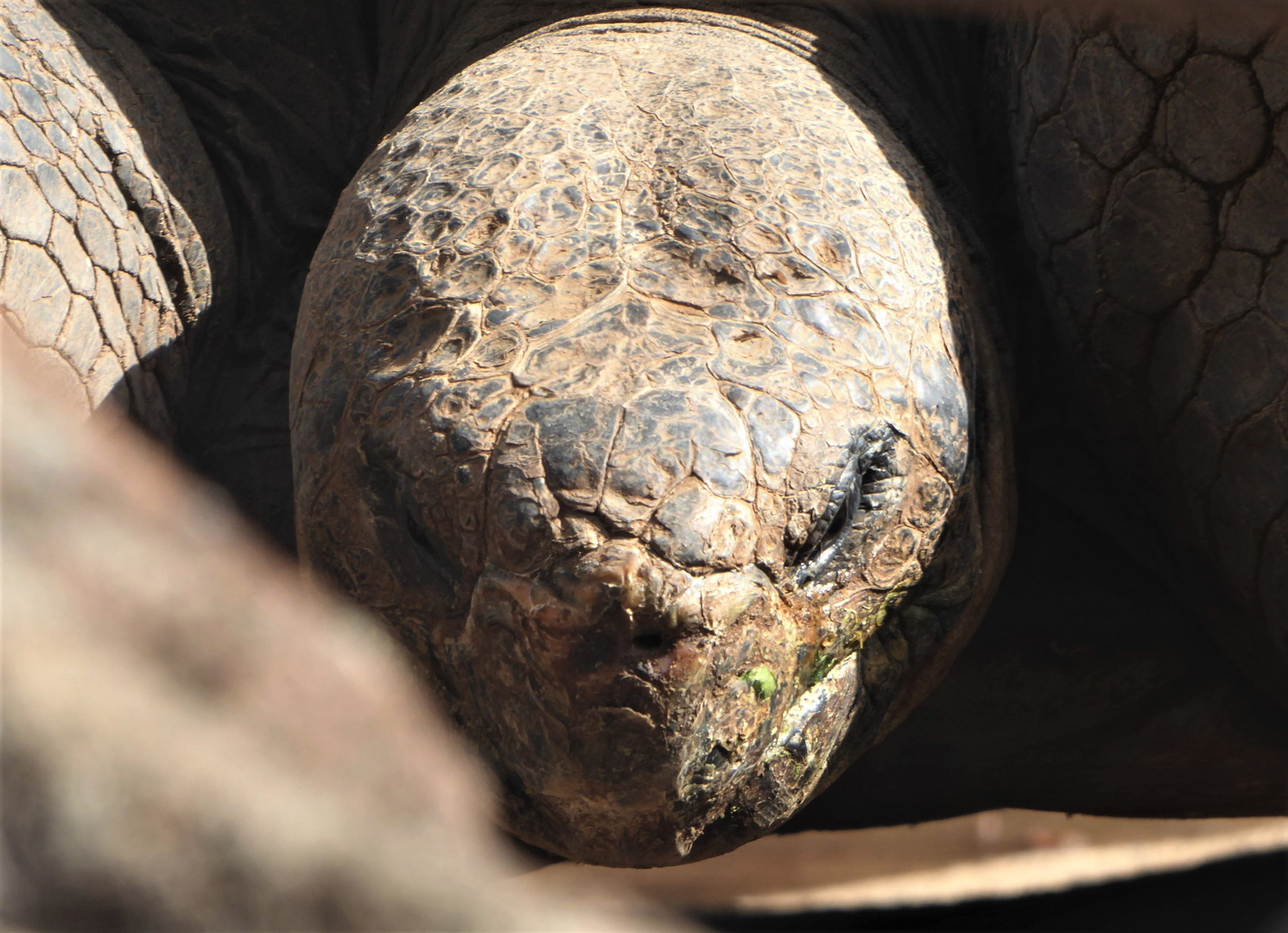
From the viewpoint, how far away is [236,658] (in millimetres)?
344

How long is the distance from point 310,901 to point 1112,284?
1.62 m

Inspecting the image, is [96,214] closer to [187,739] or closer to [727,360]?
[727,360]

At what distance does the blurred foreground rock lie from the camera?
0.29m

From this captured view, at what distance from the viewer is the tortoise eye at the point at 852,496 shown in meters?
1.25

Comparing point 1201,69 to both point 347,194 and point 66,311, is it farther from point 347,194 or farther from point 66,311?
point 66,311

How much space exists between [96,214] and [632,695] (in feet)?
3.98

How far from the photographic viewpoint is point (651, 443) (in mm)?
1149

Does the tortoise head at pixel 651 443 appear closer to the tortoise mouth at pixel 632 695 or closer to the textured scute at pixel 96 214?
the tortoise mouth at pixel 632 695

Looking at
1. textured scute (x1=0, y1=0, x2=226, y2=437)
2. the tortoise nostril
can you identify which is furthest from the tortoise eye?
textured scute (x1=0, y1=0, x2=226, y2=437)

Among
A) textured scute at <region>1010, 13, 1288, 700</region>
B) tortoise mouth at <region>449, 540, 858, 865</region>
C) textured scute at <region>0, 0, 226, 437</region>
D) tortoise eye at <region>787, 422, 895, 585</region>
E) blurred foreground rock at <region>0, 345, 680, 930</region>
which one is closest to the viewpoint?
blurred foreground rock at <region>0, 345, 680, 930</region>

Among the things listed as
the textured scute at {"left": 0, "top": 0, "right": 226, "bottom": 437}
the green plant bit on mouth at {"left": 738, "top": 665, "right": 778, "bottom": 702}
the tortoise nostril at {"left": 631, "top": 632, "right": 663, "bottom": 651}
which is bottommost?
the textured scute at {"left": 0, "top": 0, "right": 226, "bottom": 437}

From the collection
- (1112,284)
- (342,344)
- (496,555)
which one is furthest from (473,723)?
(1112,284)

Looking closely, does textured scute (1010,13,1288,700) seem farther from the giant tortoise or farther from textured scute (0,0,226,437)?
textured scute (0,0,226,437)

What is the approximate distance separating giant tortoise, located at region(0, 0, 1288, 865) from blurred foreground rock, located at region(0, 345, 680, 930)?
73 cm
